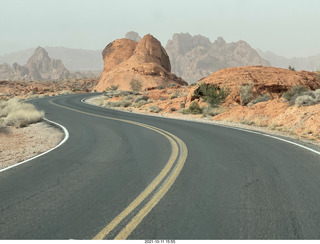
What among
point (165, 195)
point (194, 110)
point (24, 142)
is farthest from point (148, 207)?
point (194, 110)

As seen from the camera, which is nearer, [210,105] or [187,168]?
[187,168]

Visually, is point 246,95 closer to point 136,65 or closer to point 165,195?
point 165,195

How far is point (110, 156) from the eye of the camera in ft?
27.5

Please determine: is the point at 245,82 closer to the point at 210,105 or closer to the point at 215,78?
the point at 215,78

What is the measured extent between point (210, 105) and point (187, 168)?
18780 mm

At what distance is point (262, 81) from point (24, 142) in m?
23.4

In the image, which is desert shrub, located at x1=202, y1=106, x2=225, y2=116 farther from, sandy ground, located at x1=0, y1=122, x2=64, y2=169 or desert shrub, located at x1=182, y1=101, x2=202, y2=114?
sandy ground, located at x1=0, y1=122, x2=64, y2=169

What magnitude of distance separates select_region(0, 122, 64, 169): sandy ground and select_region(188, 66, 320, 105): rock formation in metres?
16.6

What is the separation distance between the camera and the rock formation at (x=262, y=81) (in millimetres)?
27809

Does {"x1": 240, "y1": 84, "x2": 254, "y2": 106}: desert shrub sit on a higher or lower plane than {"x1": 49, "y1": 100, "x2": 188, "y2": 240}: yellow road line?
higher

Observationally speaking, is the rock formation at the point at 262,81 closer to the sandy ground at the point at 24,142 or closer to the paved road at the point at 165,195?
the sandy ground at the point at 24,142

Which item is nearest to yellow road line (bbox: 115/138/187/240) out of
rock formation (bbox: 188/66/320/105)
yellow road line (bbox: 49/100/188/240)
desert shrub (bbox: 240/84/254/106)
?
yellow road line (bbox: 49/100/188/240)

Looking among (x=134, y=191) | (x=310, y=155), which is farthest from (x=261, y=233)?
(x=310, y=155)

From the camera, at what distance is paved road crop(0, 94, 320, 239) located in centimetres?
370
